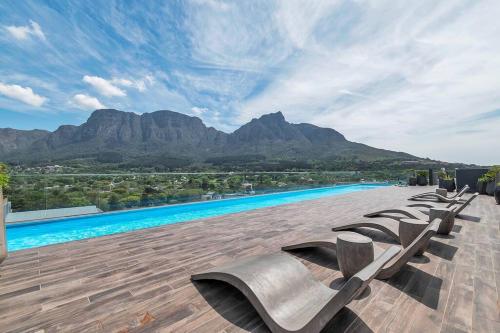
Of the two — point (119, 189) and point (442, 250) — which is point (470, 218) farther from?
point (119, 189)

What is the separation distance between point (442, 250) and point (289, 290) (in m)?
3.08

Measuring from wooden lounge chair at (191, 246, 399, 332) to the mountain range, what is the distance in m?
30.3

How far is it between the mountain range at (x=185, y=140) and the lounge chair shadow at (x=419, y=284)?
29.9 meters

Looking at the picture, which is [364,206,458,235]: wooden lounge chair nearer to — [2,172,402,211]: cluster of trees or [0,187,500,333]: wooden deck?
[0,187,500,333]: wooden deck

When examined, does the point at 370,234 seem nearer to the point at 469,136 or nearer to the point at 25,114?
the point at 469,136

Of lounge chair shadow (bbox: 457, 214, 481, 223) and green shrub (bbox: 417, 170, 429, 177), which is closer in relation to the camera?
lounge chair shadow (bbox: 457, 214, 481, 223)

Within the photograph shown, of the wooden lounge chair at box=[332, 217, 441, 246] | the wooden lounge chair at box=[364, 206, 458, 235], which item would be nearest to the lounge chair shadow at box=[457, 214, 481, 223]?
the wooden lounge chair at box=[364, 206, 458, 235]

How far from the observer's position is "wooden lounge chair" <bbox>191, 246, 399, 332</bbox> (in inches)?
55.2

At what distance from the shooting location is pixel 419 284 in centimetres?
245

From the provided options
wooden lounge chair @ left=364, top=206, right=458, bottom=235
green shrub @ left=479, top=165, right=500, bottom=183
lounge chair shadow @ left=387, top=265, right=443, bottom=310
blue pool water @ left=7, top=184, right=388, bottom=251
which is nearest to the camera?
lounge chair shadow @ left=387, top=265, right=443, bottom=310

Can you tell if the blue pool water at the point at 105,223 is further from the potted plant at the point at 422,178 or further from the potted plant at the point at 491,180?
the potted plant at the point at 422,178

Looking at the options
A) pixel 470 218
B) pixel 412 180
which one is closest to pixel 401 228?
pixel 470 218

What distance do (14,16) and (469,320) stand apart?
11.2m

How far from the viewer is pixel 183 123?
5153cm
